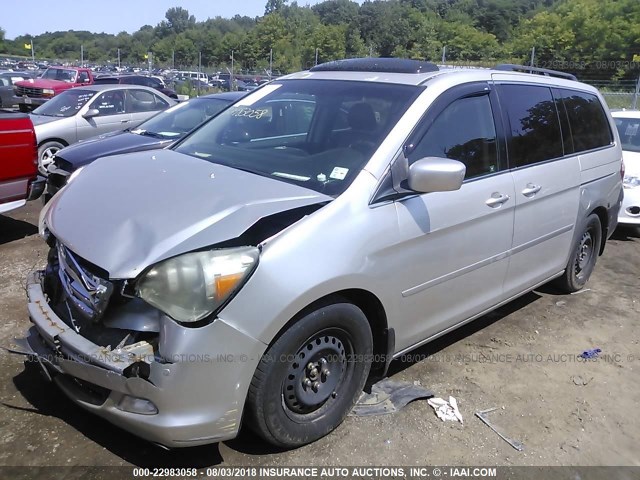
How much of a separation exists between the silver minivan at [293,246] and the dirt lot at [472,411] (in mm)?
327

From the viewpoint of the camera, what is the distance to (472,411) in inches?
129

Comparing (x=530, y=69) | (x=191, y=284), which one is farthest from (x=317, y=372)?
(x=530, y=69)

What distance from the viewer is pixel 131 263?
90.2 inches

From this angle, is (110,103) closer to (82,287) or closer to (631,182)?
(82,287)

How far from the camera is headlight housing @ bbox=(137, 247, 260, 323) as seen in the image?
2264mm

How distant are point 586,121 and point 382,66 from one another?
2.25m

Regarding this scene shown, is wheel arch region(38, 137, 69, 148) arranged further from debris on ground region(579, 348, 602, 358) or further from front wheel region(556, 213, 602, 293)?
debris on ground region(579, 348, 602, 358)

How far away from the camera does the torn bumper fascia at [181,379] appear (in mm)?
2232

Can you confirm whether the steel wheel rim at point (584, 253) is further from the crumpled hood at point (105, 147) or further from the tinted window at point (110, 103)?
the tinted window at point (110, 103)

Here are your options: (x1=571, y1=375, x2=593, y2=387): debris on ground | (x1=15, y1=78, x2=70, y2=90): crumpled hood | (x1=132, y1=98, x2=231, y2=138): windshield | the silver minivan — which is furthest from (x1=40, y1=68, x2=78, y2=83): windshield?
(x1=571, y1=375, x2=593, y2=387): debris on ground

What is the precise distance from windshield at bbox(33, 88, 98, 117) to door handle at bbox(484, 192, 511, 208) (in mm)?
9028

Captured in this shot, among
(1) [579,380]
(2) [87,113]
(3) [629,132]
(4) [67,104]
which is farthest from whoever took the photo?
(4) [67,104]

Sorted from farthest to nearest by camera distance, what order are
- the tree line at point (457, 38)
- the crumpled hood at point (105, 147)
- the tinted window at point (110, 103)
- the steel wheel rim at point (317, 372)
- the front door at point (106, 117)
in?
the tree line at point (457, 38) → the tinted window at point (110, 103) → the front door at point (106, 117) → the crumpled hood at point (105, 147) → the steel wheel rim at point (317, 372)

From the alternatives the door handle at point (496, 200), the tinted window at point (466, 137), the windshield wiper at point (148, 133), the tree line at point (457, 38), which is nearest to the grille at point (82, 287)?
the tinted window at point (466, 137)
